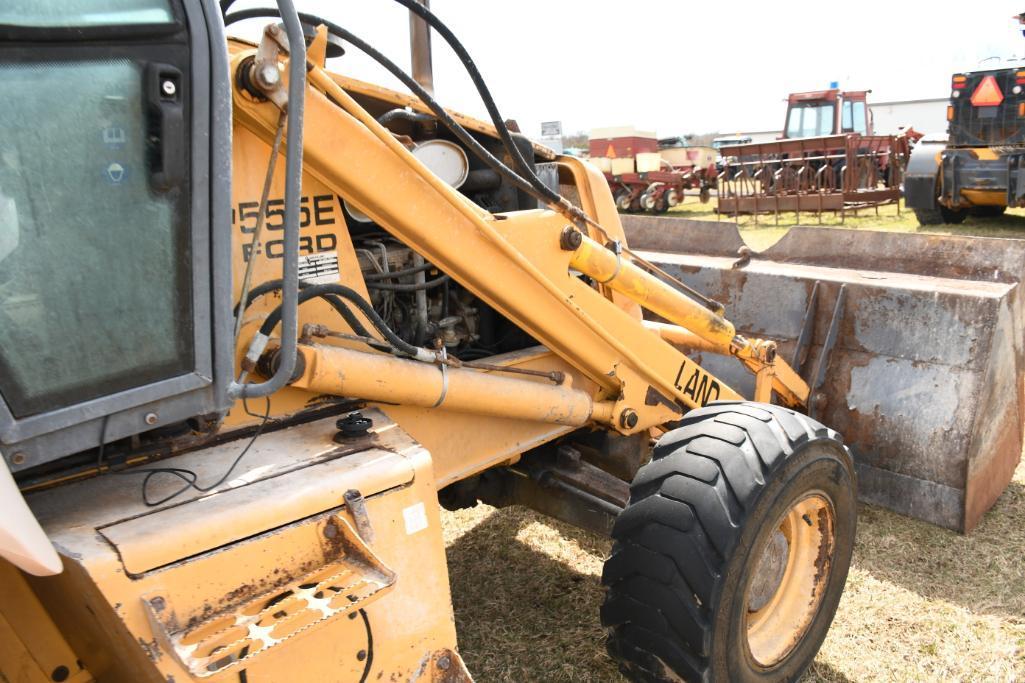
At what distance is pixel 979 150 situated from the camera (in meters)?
11.2

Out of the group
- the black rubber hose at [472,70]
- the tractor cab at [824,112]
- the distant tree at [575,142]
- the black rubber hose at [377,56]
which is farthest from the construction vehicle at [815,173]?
the distant tree at [575,142]

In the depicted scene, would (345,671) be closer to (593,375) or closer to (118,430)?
(118,430)

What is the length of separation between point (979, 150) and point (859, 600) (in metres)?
9.91

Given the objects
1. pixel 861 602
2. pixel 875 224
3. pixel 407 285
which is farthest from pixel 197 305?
pixel 875 224

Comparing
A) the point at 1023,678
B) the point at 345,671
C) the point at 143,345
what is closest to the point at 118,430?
the point at 143,345

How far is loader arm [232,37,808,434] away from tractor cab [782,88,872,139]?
1614 cm

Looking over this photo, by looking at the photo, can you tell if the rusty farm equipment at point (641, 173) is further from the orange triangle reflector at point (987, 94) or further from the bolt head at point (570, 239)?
the bolt head at point (570, 239)

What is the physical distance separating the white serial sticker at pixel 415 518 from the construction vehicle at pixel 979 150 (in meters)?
11.2

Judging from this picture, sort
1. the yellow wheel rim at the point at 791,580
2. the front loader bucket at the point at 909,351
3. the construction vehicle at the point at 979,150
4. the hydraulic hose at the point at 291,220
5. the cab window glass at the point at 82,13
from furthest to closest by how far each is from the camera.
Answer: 1. the construction vehicle at the point at 979,150
2. the front loader bucket at the point at 909,351
3. the yellow wheel rim at the point at 791,580
4. the hydraulic hose at the point at 291,220
5. the cab window glass at the point at 82,13

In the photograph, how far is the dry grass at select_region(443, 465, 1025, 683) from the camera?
2.91 metres

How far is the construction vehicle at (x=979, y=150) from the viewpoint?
10.9 m

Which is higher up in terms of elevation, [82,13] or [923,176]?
[923,176]

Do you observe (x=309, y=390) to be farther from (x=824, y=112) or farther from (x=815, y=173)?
(x=824, y=112)

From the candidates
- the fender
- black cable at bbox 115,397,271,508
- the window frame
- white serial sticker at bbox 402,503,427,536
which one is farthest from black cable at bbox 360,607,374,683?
the fender
